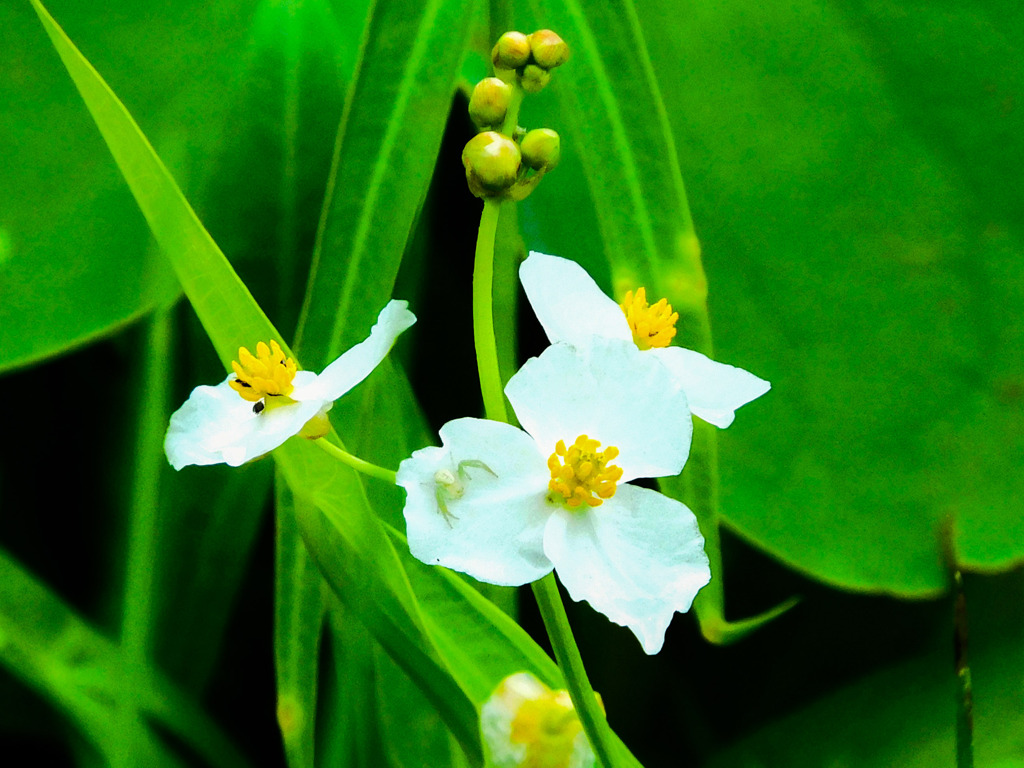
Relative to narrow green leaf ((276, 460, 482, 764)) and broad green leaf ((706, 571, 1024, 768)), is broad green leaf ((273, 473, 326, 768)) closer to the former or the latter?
narrow green leaf ((276, 460, 482, 764))

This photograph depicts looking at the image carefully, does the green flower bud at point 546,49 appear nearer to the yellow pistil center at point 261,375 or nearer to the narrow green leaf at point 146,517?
the yellow pistil center at point 261,375

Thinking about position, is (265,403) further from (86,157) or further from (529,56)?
(86,157)

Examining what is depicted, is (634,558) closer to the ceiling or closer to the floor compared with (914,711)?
closer to the ceiling

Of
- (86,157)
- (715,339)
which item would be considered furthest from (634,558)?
(86,157)

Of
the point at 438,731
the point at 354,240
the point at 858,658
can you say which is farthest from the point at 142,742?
the point at 858,658

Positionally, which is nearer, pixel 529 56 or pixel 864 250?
pixel 529 56

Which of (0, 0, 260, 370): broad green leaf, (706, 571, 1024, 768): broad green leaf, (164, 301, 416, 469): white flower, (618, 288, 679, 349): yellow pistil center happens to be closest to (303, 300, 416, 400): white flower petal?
(164, 301, 416, 469): white flower
